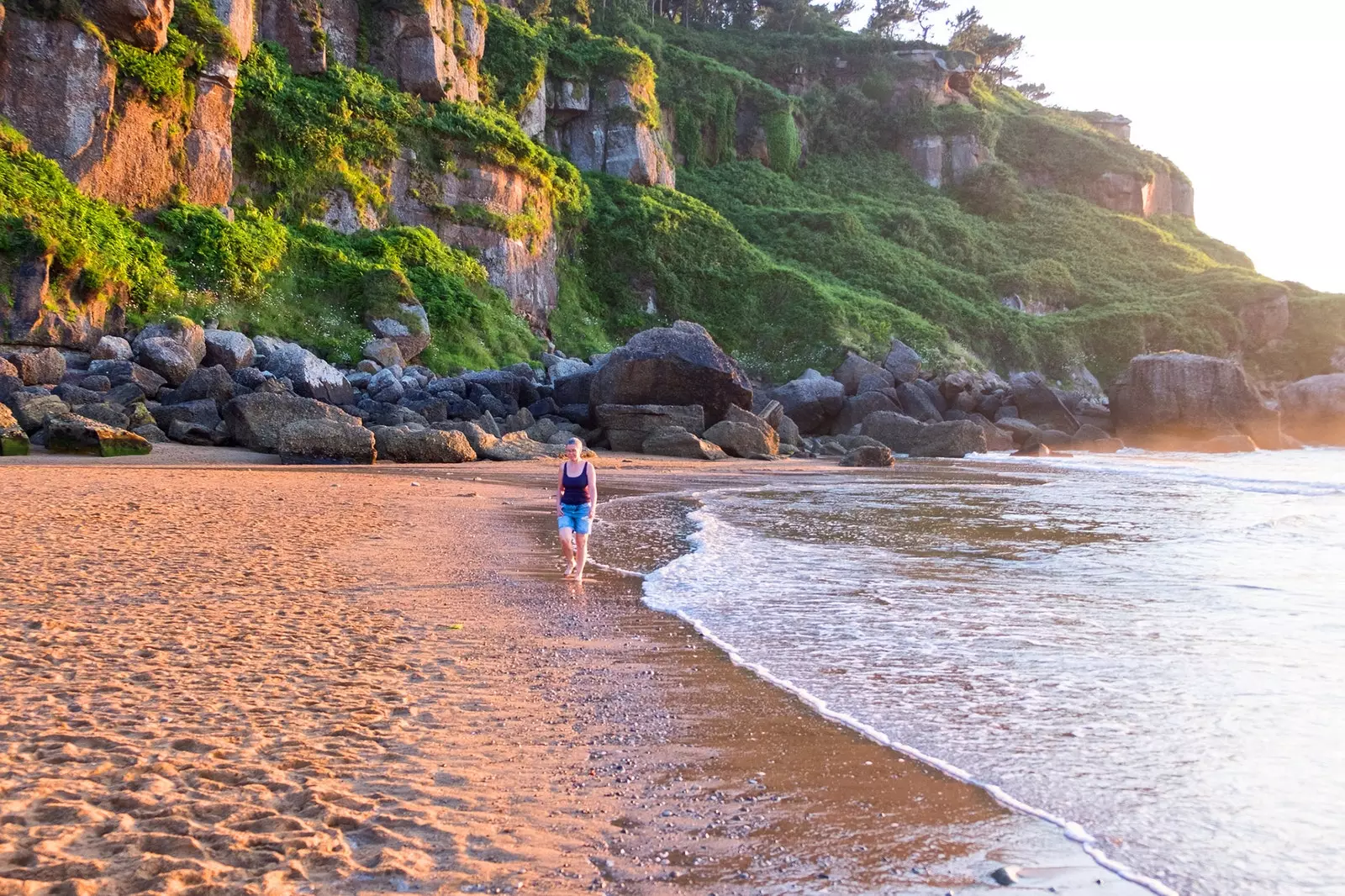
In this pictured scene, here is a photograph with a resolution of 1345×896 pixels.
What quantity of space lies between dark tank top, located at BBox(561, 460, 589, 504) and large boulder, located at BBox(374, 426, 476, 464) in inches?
401

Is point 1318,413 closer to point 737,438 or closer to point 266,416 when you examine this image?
point 737,438

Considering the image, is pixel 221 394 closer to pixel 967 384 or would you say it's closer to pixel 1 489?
pixel 1 489

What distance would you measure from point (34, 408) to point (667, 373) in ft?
43.1

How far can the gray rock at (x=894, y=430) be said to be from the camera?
29.4 meters

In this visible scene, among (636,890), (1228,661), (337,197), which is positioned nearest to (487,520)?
(1228,661)

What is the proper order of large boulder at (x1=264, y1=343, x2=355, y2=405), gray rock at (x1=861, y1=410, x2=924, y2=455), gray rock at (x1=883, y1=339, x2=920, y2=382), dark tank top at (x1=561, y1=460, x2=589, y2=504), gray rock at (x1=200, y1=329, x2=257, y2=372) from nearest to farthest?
dark tank top at (x1=561, y1=460, x2=589, y2=504) < large boulder at (x1=264, y1=343, x2=355, y2=405) < gray rock at (x1=200, y1=329, x2=257, y2=372) < gray rock at (x1=861, y1=410, x2=924, y2=455) < gray rock at (x1=883, y1=339, x2=920, y2=382)

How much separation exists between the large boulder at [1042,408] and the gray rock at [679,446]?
56.9ft

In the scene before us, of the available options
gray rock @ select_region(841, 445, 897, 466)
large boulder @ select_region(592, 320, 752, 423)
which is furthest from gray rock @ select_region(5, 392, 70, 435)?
gray rock @ select_region(841, 445, 897, 466)

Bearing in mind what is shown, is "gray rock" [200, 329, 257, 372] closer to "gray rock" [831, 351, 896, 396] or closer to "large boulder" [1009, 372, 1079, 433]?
"gray rock" [831, 351, 896, 396]

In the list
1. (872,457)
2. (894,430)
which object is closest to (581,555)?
(872,457)

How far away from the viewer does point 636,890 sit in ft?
9.51

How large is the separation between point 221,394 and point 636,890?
773 inches

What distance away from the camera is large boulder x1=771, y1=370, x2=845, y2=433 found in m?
33.3

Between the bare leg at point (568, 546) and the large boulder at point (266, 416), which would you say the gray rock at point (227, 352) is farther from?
the bare leg at point (568, 546)
